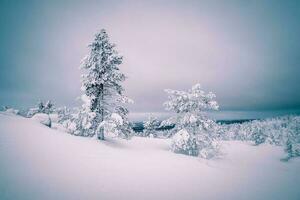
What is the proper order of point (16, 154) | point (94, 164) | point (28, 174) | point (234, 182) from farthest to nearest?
point (234, 182), point (94, 164), point (16, 154), point (28, 174)

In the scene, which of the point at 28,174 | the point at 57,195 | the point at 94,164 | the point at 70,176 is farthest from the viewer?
the point at 94,164

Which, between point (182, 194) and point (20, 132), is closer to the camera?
point (182, 194)

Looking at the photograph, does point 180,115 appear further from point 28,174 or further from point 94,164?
point 28,174

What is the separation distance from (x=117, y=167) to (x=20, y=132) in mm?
6722

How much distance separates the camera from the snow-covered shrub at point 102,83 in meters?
19.4

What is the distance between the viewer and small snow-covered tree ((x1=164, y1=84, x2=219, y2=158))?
24.1 meters

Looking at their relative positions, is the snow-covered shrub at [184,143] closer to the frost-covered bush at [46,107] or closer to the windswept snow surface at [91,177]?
the windswept snow surface at [91,177]

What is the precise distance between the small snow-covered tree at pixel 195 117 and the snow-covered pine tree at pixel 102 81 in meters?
7.08

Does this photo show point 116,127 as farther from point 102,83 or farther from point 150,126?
point 150,126

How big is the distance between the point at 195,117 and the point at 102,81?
11.5 metres

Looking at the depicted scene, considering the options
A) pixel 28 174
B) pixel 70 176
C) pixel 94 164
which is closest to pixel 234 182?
pixel 94 164

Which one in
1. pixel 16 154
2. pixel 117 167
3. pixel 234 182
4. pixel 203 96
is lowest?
pixel 234 182

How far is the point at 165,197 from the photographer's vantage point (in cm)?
907

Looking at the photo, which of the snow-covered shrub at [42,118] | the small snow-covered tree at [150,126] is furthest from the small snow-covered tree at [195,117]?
the small snow-covered tree at [150,126]
